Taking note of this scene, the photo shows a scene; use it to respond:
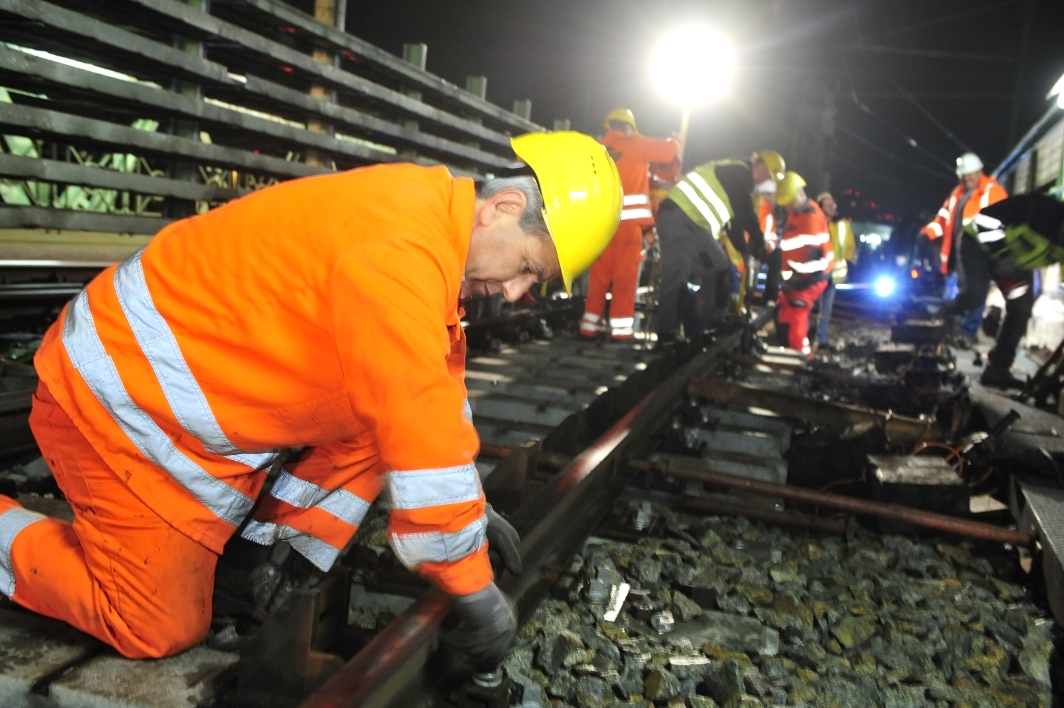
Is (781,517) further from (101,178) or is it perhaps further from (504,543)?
(101,178)

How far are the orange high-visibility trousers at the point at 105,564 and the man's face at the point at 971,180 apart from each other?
1060cm

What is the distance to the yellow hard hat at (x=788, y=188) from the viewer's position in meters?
9.93

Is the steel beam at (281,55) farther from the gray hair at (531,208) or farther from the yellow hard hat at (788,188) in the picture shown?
the gray hair at (531,208)

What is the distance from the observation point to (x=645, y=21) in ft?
83.0

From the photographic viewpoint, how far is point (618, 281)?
8016 mm

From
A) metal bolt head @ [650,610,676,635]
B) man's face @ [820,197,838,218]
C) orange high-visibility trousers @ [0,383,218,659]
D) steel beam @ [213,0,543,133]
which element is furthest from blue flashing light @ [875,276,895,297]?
orange high-visibility trousers @ [0,383,218,659]

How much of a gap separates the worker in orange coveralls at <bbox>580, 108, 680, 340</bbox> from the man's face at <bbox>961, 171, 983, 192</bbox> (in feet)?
14.6

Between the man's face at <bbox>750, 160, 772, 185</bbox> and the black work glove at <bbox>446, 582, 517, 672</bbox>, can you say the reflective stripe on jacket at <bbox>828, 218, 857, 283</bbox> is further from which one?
the black work glove at <bbox>446, 582, 517, 672</bbox>

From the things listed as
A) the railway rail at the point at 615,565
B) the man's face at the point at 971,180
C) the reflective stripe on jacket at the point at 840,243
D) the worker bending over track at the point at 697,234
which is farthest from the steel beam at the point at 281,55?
the reflective stripe on jacket at the point at 840,243

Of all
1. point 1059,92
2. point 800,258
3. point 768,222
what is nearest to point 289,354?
point 800,258

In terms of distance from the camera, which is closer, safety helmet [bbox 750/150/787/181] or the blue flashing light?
safety helmet [bbox 750/150/787/181]

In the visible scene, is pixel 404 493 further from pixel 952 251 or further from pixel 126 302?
pixel 952 251

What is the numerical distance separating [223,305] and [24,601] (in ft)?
3.32

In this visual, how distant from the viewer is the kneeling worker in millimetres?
1726
